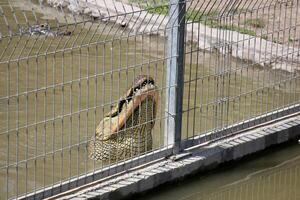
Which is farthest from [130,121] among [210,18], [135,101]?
[210,18]

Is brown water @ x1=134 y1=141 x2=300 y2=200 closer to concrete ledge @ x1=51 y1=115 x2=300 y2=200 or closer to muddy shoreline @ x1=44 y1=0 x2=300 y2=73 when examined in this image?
concrete ledge @ x1=51 y1=115 x2=300 y2=200

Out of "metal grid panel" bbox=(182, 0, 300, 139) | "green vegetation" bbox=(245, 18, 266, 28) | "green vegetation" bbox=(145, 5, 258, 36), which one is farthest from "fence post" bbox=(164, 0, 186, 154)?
Result: "green vegetation" bbox=(245, 18, 266, 28)

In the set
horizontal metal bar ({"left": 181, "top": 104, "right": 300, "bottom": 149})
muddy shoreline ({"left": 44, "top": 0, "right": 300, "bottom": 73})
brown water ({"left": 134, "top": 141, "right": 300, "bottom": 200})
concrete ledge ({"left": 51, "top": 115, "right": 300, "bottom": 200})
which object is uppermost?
muddy shoreline ({"left": 44, "top": 0, "right": 300, "bottom": 73})

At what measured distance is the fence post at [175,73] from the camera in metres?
6.26

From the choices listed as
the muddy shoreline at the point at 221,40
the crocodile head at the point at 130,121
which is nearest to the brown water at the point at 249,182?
the crocodile head at the point at 130,121

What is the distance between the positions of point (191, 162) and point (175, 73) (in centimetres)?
73

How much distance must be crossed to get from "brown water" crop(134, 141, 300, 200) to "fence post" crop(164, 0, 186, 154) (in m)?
0.34

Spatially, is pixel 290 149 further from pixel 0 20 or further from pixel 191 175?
pixel 0 20

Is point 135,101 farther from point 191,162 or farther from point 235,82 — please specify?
point 235,82

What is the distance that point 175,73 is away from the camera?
638 centimetres

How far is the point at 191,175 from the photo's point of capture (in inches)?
262

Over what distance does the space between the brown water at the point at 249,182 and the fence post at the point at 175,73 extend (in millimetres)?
344

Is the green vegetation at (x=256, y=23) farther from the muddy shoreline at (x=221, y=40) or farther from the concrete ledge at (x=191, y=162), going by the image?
the concrete ledge at (x=191, y=162)

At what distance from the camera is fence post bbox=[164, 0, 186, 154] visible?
20.5 feet
